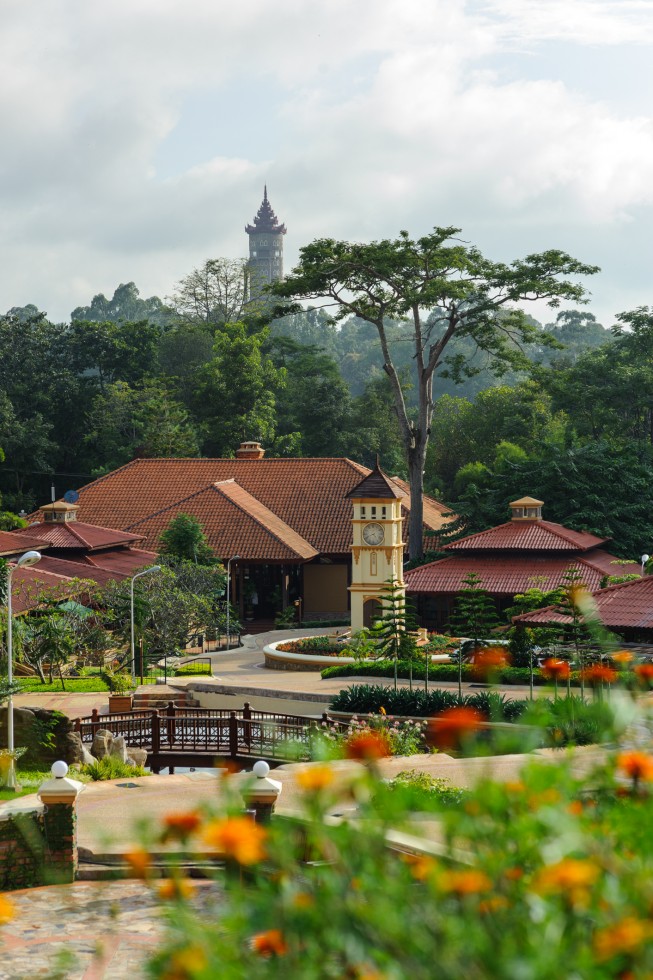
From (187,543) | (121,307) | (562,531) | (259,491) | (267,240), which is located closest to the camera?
(562,531)

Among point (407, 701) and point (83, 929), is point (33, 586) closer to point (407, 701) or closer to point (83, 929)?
point (407, 701)

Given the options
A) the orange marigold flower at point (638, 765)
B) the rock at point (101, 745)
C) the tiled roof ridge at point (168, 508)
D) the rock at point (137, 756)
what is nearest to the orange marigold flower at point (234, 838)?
the orange marigold flower at point (638, 765)

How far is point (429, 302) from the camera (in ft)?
Result: 141

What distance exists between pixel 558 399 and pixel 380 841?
170 feet

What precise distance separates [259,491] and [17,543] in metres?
13.0

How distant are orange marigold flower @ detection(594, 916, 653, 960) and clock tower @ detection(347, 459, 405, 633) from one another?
3072 cm

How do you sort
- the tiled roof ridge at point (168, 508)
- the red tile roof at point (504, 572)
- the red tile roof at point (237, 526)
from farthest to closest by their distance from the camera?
1. the tiled roof ridge at point (168, 508)
2. the red tile roof at point (237, 526)
3. the red tile roof at point (504, 572)

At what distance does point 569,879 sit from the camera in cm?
376

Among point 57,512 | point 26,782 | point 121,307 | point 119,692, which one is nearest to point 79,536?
point 57,512

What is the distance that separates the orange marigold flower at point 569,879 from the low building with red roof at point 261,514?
128 feet

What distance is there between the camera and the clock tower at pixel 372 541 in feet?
113

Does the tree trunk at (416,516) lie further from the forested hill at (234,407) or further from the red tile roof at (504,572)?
the forested hill at (234,407)

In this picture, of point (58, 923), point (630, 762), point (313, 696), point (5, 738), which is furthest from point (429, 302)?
point (630, 762)

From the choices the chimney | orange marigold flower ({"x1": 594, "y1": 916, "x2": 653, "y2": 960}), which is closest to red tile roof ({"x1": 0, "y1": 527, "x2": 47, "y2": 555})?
the chimney
